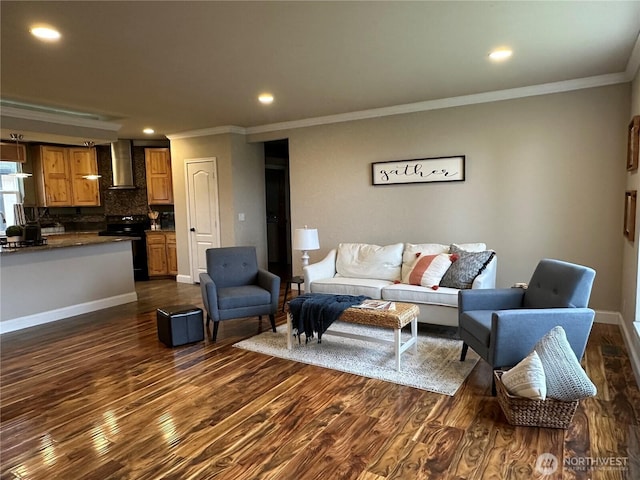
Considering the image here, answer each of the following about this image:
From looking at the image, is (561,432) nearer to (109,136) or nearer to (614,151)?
(614,151)

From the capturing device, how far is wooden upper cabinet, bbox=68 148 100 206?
7.53 meters

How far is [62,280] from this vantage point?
16.5 feet

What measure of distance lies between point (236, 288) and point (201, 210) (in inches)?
111

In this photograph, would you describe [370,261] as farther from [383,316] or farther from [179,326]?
[179,326]

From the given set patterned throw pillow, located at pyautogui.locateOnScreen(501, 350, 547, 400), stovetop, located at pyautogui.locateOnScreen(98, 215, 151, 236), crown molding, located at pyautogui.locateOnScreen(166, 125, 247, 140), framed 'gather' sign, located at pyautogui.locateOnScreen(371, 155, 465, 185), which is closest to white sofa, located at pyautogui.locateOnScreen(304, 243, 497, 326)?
framed 'gather' sign, located at pyautogui.locateOnScreen(371, 155, 465, 185)

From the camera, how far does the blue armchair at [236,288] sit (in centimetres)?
409

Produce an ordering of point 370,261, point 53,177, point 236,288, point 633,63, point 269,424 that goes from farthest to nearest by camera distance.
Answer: point 53,177 → point 370,261 → point 236,288 → point 633,63 → point 269,424

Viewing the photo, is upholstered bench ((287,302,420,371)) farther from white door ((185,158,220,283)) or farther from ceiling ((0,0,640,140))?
white door ((185,158,220,283))

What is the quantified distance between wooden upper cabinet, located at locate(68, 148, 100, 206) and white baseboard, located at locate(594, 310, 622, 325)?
811 cm

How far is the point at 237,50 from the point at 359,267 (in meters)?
2.76

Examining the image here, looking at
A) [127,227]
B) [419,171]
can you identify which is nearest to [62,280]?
[127,227]

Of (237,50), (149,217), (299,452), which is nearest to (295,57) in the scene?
(237,50)

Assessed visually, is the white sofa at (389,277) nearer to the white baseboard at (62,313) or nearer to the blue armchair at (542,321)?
the blue armchair at (542,321)

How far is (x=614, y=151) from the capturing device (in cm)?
415
